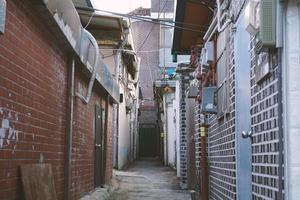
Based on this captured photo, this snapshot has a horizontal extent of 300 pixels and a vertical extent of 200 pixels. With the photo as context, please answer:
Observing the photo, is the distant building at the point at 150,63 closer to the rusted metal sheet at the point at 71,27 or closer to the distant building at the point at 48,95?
the distant building at the point at 48,95

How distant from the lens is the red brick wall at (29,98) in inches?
179

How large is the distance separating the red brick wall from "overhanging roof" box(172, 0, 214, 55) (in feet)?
9.23

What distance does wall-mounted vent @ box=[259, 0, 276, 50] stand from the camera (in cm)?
400

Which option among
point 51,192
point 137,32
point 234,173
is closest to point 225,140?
point 234,173

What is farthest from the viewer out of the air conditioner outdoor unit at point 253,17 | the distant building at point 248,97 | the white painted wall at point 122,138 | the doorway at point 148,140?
the doorway at point 148,140

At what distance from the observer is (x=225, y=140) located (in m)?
7.35

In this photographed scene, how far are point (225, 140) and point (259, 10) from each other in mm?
3422

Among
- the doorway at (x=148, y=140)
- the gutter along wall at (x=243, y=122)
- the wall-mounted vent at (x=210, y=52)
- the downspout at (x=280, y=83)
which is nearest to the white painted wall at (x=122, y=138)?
the gutter along wall at (x=243, y=122)

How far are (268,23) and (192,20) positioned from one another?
6.08 metres

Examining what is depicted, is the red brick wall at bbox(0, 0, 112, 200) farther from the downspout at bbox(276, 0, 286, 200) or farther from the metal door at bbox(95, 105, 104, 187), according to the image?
the metal door at bbox(95, 105, 104, 187)

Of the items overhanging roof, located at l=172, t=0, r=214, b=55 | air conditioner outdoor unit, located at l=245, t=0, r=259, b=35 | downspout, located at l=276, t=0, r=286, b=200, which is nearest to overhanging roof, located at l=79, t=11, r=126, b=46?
overhanging roof, located at l=172, t=0, r=214, b=55

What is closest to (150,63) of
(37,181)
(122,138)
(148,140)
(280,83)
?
(148,140)

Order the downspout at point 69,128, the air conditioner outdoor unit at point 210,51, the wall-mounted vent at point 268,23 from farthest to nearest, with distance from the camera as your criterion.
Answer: the air conditioner outdoor unit at point 210,51
the downspout at point 69,128
the wall-mounted vent at point 268,23

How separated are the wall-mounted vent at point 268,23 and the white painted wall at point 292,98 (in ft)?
0.36
